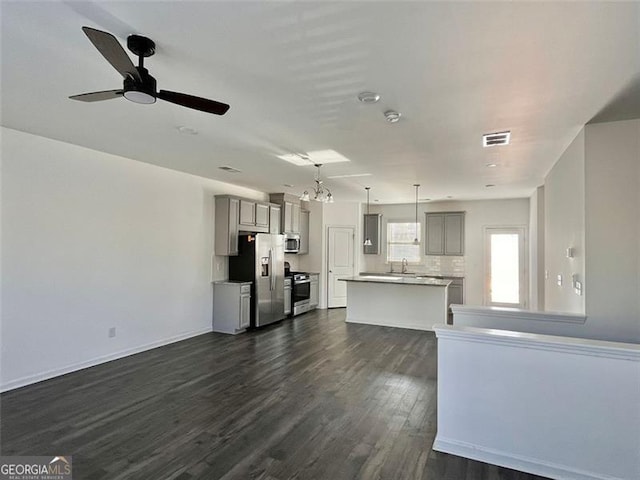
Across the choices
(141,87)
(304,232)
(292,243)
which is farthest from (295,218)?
(141,87)

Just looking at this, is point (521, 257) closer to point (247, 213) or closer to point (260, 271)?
point (260, 271)

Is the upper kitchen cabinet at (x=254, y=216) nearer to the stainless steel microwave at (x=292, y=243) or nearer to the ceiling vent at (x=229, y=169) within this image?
the stainless steel microwave at (x=292, y=243)

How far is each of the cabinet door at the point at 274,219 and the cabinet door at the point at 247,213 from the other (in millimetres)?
570

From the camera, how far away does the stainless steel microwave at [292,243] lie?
313 inches

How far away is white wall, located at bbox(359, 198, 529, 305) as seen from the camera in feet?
26.5

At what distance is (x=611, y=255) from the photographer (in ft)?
9.63

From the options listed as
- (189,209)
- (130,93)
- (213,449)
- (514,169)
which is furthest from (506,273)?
(130,93)

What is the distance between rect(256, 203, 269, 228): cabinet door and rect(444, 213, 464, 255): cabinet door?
444 cm

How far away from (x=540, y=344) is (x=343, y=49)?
7.58 ft

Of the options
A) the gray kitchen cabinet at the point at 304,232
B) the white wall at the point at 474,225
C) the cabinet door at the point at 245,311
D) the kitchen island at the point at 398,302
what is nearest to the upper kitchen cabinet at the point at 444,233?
the white wall at the point at 474,225

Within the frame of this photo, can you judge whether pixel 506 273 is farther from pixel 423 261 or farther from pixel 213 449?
pixel 213 449

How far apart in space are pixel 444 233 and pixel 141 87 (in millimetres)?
Result: 7792

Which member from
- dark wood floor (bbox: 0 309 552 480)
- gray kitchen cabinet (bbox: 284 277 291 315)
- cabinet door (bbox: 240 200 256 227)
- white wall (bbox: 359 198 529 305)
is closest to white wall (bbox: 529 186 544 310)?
white wall (bbox: 359 198 529 305)

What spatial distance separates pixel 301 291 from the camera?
799cm
